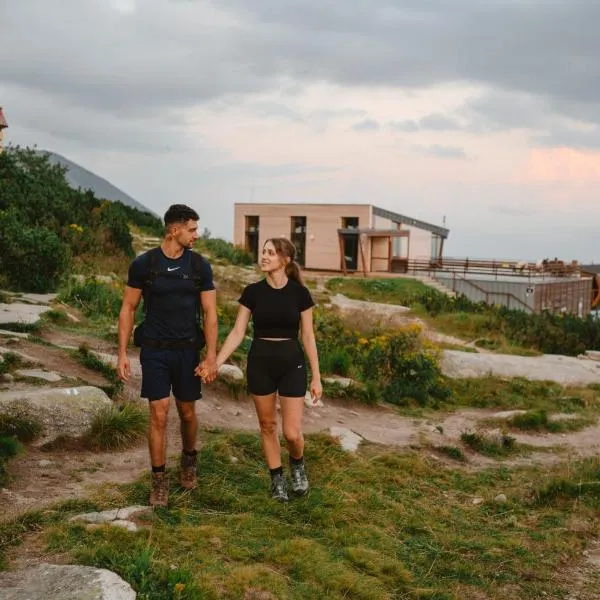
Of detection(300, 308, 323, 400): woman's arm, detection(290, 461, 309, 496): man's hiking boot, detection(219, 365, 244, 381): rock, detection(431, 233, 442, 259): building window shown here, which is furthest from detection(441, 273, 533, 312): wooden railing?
detection(300, 308, 323, 400): woman's arm

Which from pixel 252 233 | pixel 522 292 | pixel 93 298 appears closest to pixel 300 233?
pixel 252 233

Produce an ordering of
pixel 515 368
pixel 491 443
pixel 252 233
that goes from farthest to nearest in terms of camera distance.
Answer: pixel 252 233
pixel 515 368
pixel 491 443

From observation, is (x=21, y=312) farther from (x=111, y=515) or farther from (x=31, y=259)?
(x=111, y=515)

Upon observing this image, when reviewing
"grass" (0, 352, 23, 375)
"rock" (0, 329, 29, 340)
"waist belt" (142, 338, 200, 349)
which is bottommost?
"grass" (0, 352, 23, 375)

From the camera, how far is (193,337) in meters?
5.38

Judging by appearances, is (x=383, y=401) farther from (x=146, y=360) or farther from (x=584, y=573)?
(x=146, y=360)

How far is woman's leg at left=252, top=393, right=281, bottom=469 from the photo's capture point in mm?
5641

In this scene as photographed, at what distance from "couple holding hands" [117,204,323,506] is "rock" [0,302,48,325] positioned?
5483 mm

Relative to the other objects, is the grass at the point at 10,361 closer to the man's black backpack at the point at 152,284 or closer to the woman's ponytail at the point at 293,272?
the man's black backpack at the point at 152,284

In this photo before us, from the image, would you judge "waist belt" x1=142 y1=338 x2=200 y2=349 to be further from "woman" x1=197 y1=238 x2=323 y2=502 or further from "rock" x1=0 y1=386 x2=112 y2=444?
"rock" x1=0 y1=386 x2=112 y2=444

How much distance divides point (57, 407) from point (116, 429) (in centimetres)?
56

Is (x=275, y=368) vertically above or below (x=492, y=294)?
above

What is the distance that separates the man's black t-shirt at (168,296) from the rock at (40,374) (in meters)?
2.95

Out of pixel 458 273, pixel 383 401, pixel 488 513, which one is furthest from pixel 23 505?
pixel 458 273
